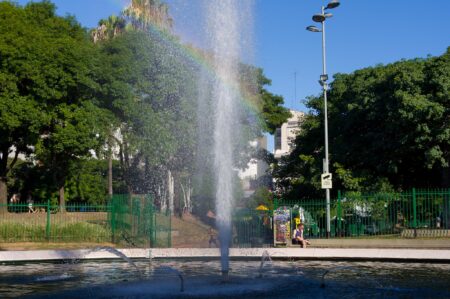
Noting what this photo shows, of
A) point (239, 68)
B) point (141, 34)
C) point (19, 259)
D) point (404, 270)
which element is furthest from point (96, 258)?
point (141, 34)

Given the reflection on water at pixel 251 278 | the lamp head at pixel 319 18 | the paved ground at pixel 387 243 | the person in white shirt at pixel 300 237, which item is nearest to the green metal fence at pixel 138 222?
the person in white shirt at pixel 300 237

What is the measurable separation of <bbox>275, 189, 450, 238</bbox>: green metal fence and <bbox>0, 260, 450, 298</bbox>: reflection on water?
6.76m

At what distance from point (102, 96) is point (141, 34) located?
16.7 feet

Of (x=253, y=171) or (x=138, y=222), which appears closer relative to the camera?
(x=138, y=222)

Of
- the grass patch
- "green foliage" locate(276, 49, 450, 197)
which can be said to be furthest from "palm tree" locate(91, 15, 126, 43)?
→ the grass patch

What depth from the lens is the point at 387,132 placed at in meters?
31.5

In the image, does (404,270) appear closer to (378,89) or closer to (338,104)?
(378,89)

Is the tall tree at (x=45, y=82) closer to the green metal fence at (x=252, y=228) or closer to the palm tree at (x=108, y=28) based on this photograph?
the palm tree at (x=108, y=28)

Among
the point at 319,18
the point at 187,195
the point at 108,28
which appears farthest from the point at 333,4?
the point at 187,195

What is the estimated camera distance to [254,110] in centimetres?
4259

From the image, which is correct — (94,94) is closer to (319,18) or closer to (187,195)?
(319,18)

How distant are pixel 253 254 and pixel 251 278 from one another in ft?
21.7

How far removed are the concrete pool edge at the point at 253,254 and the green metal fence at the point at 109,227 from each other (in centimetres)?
527

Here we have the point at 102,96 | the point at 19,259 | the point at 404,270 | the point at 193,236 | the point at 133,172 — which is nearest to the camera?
the point at 404,270
